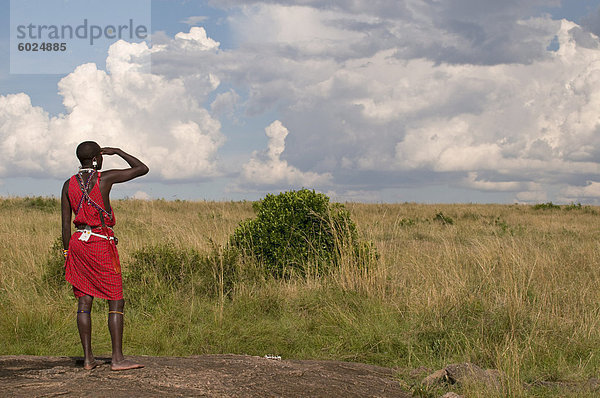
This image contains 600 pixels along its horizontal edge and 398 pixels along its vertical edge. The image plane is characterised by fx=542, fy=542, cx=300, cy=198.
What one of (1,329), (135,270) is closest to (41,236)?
(135,270)

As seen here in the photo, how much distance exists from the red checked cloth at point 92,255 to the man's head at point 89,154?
17 centimetres

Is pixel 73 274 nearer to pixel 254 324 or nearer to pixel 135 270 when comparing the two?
pixel 254 324

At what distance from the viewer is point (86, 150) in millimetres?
5051

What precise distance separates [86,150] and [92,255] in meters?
0.98

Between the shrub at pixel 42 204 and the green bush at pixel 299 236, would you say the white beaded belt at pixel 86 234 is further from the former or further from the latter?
the shrub at pixel 42 204

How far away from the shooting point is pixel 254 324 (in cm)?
762

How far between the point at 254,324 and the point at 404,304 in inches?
85.2

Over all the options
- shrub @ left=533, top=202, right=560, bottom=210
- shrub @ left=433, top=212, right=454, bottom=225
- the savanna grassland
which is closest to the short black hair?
the savanna grassland

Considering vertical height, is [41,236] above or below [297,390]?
Answer: above

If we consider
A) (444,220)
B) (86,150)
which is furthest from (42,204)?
(86,150)

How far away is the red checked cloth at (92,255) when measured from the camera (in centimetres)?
497

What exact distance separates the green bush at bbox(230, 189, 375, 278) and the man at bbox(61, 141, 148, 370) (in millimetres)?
4516

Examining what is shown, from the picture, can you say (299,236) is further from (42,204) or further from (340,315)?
(42,204)

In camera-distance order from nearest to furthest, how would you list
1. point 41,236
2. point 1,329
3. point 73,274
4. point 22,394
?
point 22,394 < point 73,274 < point 1,329 < point 41,236
